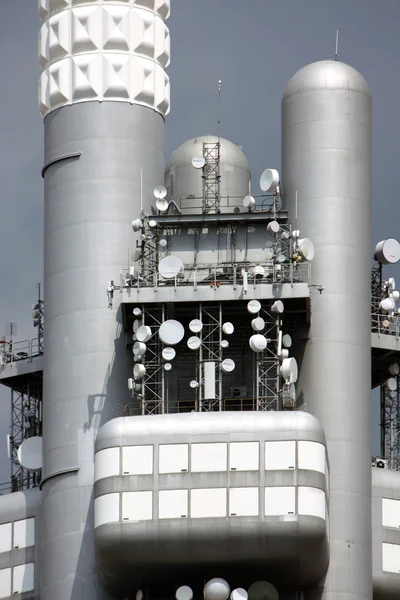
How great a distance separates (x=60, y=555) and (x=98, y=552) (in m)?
6.20

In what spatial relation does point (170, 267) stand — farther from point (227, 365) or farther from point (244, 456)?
point (244, 456)

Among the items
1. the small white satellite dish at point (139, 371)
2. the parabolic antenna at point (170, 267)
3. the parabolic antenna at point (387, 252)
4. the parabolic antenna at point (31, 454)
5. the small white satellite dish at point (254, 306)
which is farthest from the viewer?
the parabolic antenna at point (387, 252)

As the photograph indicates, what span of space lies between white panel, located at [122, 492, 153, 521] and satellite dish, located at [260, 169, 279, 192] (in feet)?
61.0

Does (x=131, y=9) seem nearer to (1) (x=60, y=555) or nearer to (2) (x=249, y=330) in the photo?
(2) (x=249, y=330)

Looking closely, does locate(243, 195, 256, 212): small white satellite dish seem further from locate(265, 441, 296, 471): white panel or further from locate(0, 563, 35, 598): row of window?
locate(0, 563, 35, 598): row of window

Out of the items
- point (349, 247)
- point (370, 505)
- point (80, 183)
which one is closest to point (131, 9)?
point (80, 183)

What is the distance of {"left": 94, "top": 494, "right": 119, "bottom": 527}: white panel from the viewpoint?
105425mm

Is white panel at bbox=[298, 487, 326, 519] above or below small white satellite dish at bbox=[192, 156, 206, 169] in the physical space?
below

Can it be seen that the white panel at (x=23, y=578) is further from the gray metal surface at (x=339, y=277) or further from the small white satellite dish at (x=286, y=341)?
the small white satellite dish at (x=286, y=341)

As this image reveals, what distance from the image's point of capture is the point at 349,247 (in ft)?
376

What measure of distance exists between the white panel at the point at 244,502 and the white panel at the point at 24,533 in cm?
1554

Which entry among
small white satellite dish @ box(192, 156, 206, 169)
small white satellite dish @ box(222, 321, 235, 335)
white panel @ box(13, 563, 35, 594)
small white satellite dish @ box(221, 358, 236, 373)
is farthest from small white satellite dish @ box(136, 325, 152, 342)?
white panel @ box(13, 563, 35, 594)

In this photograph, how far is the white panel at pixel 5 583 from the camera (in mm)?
116500

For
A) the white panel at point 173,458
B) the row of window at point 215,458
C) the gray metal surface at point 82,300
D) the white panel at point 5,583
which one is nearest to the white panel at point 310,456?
the row of window at point 215,458
